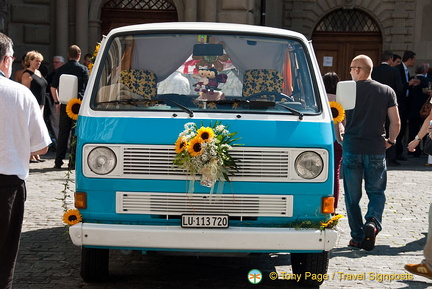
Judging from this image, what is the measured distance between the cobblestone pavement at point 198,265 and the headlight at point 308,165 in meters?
1.03

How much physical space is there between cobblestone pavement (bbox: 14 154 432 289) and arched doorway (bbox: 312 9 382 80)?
15.8 metres

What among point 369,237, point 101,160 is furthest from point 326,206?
point 369,237

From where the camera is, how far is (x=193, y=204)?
6.47 metres

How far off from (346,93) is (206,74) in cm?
117

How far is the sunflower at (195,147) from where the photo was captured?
6.35 meters

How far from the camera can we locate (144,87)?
23.3 ft

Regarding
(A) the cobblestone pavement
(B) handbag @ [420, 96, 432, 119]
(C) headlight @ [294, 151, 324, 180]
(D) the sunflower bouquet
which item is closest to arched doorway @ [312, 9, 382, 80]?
(B) handbag @ [420, 96, 432, 119]

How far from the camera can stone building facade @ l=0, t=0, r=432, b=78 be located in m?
21.8

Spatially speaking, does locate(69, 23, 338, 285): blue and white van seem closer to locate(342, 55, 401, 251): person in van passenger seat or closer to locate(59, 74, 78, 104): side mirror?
locate(59, 74, 78, 104): side mirror

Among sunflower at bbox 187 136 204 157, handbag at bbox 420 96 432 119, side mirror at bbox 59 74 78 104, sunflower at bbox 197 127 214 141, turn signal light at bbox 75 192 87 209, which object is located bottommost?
turn signal light at bbox 75 192 87 209

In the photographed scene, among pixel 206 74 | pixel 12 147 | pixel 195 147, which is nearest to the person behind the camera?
pixel 12 147

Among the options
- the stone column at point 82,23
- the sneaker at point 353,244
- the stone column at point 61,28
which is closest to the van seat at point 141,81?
the sneaker at point 353,244

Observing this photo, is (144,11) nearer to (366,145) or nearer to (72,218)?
(366,145)

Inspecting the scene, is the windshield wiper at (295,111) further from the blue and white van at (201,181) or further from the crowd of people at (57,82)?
the crowd of people at (57,82)
